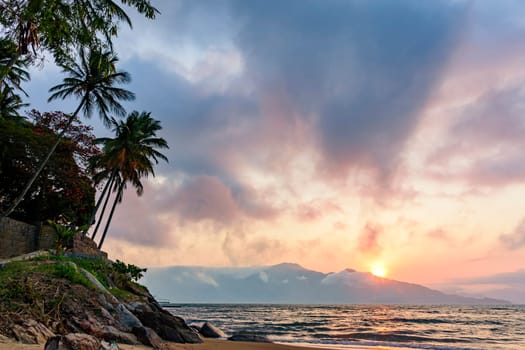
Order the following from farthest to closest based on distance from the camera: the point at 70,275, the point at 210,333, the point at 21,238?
the point at 21,238 → the point at 210,333 → the point at 70,275

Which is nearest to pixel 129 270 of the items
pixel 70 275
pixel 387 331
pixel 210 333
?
pixel 210 333

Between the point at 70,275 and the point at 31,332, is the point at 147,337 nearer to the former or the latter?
the point at 31,332

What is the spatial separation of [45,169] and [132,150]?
21.5ft

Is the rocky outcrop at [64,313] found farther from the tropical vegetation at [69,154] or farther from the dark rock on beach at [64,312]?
the tropical vegetation at [69,154]

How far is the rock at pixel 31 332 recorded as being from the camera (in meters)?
6.56

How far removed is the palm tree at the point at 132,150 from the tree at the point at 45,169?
1525 mm

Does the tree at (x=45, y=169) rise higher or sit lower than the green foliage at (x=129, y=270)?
higher

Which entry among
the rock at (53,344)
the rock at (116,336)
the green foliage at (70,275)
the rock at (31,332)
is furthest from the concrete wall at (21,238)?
the rock at (53,344)

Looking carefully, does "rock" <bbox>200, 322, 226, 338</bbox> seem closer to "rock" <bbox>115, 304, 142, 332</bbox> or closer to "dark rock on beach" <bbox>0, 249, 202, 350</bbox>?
"dark rock on beach" <bbox>0, 249, 202, 350</bbox>

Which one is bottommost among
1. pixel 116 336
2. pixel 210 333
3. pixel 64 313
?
pixel 210 333

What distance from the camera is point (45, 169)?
28203 mm

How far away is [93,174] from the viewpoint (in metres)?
32.6

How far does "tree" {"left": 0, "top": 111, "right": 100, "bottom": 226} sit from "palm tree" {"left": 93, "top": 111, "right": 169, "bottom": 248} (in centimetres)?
153

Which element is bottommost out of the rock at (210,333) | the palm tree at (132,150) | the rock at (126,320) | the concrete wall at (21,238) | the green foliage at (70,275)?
the rock at (210,333)
